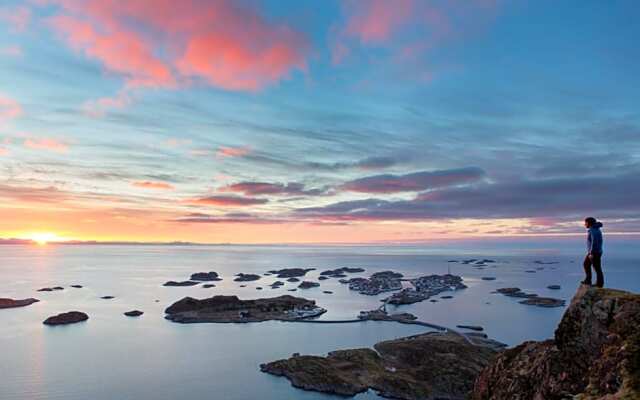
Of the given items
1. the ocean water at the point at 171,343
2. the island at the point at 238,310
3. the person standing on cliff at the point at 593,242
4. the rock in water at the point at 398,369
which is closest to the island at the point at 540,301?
the ocean water at the point at 171,343

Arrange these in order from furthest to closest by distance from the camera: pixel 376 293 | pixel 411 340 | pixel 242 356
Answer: pixel 376 293 < pixel 242 356 < pixel 411 340

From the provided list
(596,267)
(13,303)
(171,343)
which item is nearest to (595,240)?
(596,267)

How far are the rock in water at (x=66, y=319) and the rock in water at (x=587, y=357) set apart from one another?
127716mm

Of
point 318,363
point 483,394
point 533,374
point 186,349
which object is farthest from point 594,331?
point 186,349

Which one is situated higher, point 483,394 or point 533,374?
point 533,374

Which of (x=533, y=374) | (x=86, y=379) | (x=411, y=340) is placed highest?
(x=533, y=374)

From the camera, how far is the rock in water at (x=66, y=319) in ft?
381

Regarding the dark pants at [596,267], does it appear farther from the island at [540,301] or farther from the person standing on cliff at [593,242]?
the island at [540,301]

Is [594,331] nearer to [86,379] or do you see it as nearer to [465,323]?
[86,379]

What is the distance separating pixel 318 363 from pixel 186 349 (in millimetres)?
36355

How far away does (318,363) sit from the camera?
72.9 m

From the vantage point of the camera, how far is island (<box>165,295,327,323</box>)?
123875 millimetres

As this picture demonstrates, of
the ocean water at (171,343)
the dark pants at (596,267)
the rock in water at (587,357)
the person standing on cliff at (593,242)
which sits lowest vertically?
the ocean water at (171,343)

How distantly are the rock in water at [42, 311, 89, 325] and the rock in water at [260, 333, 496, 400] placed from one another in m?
70.6
